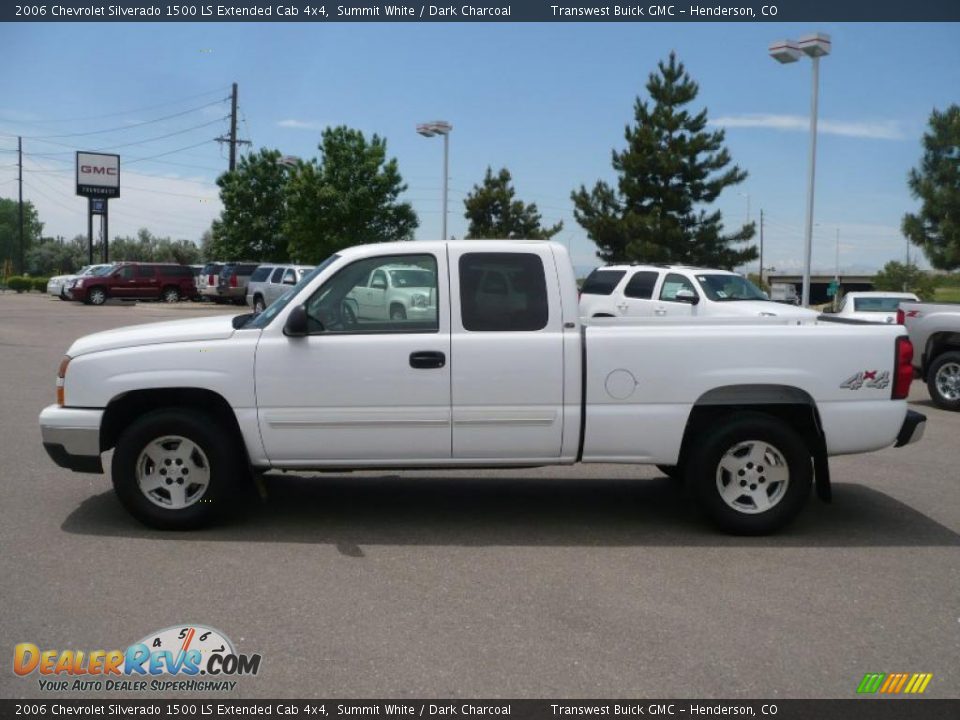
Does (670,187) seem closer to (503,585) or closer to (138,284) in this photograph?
(138,284)

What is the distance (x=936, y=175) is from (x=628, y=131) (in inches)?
581

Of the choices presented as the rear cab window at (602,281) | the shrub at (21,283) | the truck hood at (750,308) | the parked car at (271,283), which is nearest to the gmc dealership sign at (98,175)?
the shrub at (21,283)

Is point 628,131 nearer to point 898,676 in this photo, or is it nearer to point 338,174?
point 338,174

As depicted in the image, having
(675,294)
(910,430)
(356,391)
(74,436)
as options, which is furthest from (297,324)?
(675,294)

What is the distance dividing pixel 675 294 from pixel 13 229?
13888 centimetres

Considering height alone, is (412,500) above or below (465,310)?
below

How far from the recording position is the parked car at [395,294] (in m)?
6.39

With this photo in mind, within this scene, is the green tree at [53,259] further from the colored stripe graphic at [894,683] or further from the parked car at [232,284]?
the colored stripe graphic at [894,683]

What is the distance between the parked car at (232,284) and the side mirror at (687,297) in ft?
88.3

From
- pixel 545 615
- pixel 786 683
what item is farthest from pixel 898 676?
pixel 545 615

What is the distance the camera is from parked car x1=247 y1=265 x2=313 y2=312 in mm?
33875

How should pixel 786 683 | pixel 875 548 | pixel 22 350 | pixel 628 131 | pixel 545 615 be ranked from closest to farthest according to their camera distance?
pixel 786 683, pixel 545 615, pixel 875 548, pixel 22 350, pixel 628 131

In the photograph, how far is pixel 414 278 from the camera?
649 centimetres
